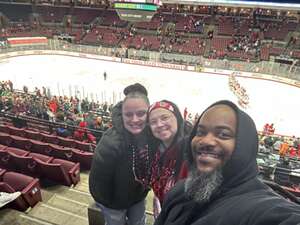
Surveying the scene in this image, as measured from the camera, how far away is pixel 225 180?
1561 mm

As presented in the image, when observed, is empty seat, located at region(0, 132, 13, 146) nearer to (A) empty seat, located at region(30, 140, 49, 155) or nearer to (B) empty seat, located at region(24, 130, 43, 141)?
(B) empty seat, located at region(24, 130, 43, 141)

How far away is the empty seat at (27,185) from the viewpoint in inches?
184

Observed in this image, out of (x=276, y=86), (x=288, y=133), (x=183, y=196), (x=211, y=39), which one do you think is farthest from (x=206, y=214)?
(x=211, y=39)

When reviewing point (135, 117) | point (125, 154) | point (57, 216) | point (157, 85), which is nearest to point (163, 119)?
point (135, 117)

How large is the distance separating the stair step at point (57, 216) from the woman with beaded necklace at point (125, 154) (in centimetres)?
183

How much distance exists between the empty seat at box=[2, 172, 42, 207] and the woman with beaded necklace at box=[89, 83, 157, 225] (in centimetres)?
231

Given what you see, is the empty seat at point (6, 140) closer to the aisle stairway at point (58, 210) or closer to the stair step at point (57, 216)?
the aisle stairway at point (58, 210)

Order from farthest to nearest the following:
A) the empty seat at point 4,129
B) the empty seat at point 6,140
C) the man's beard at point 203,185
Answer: the empty seat at point 4,129, the empty seat at point 6,140, the man's beard at point 203,185

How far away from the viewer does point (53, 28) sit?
3625 centimetres

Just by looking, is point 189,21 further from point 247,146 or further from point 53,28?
point 247,146

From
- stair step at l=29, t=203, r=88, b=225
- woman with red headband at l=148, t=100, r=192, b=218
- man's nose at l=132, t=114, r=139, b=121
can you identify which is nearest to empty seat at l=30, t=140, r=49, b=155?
stair step at l=29, t=203, r=88, b=225

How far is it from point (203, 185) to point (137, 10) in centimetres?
1258

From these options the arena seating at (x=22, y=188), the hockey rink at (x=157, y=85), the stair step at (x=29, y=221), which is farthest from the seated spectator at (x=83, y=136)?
the hockey rink at (x=157, y=85)

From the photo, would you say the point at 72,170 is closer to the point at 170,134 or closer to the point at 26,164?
the point at 26,164
